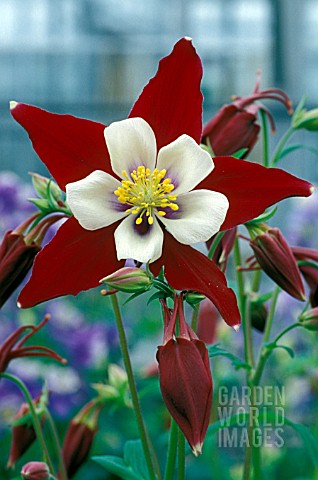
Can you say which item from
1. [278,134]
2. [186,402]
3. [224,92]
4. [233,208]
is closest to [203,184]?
[233,208]

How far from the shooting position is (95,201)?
65 centimetres

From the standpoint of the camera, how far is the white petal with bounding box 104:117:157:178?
66 centimetres

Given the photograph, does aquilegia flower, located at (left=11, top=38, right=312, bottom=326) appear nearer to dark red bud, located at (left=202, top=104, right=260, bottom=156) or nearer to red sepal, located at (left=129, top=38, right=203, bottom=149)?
red sepal, located at (left=129, top=38, right=203, bottom=149)

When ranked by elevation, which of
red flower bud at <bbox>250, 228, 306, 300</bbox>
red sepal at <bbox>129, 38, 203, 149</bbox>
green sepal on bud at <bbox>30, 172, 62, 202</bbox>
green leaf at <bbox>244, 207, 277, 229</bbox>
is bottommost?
red flower bud at <bbox>250, 228, 306, 300</bbox>

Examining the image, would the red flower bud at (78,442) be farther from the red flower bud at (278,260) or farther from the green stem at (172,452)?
the red flower bud at (278,260)

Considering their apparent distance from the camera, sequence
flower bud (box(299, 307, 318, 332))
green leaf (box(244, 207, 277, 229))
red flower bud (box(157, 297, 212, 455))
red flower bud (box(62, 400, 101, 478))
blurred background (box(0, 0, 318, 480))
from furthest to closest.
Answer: blurred background (box(0, 0, 318, 480)) → red flower bud (box(62, 400, 101, 478)) → flower bud (box(299, 307, 318, 332)) → green leaf (box(244, 207, 277, 229)) → red flower bud (box(157, 297, 212, 455))

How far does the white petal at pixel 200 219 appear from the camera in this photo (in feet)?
2.09

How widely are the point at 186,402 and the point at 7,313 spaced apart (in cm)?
149

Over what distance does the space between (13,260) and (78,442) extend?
12.3 inches

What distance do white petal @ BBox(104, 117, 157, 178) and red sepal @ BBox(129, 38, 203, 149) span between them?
18mm

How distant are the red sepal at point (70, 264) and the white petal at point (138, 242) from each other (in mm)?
18

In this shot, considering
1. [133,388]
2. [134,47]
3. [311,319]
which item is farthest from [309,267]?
[134,47]

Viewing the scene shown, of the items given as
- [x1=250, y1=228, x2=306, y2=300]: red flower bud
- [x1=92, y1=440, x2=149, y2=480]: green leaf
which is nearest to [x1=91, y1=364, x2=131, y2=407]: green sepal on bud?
[x1=92, y1=440, x2=149, y2=480]: green leaf

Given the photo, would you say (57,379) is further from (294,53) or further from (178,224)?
(294,53)
